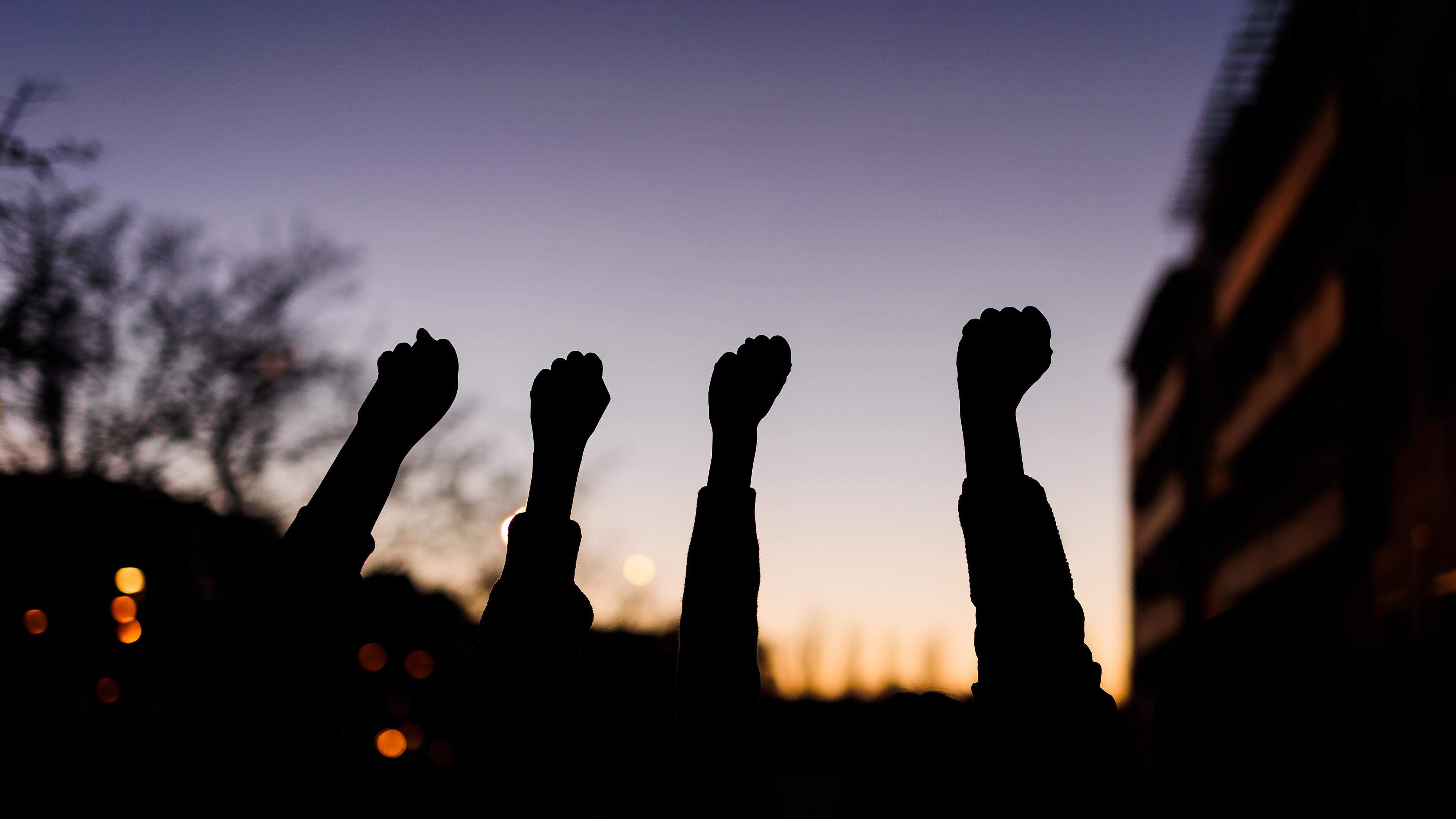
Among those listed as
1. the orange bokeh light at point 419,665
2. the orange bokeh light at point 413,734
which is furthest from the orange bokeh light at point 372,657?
the orange bokeh light at point 413,734

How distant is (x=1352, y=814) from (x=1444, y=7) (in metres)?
17.5

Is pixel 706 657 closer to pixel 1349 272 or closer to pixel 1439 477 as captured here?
pixel 1439 477

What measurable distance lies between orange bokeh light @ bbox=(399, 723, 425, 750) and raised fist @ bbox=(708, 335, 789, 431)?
69.9 ft

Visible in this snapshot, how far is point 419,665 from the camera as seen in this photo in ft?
72.4

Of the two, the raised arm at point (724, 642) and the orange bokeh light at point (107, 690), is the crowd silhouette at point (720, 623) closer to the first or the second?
the raised arm at point (724, 642)

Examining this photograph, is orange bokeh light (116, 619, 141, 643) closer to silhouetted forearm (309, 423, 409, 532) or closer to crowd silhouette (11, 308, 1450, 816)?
crowd silhouette (11, 308, 1450, 816)

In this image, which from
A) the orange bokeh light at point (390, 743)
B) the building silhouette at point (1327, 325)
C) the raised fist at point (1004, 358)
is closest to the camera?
the raised fist at point (1004, 358)

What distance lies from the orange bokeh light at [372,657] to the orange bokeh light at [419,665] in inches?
47.4

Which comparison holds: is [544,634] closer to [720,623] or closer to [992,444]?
[720,623]

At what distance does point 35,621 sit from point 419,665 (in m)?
12.9

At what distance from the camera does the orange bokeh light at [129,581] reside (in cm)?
1081

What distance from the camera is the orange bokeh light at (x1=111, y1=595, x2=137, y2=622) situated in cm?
1052

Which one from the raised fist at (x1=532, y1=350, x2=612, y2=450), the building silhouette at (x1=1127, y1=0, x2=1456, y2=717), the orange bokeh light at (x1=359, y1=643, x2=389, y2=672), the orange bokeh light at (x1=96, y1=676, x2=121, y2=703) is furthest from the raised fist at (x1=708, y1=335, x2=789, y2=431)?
the orange bokeh light at (x1=359, y1=643, x2=389, y2=672)

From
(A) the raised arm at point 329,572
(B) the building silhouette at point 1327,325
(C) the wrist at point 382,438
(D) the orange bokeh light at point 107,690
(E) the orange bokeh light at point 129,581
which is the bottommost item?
(D) the orange bokeh light at point 107,690
